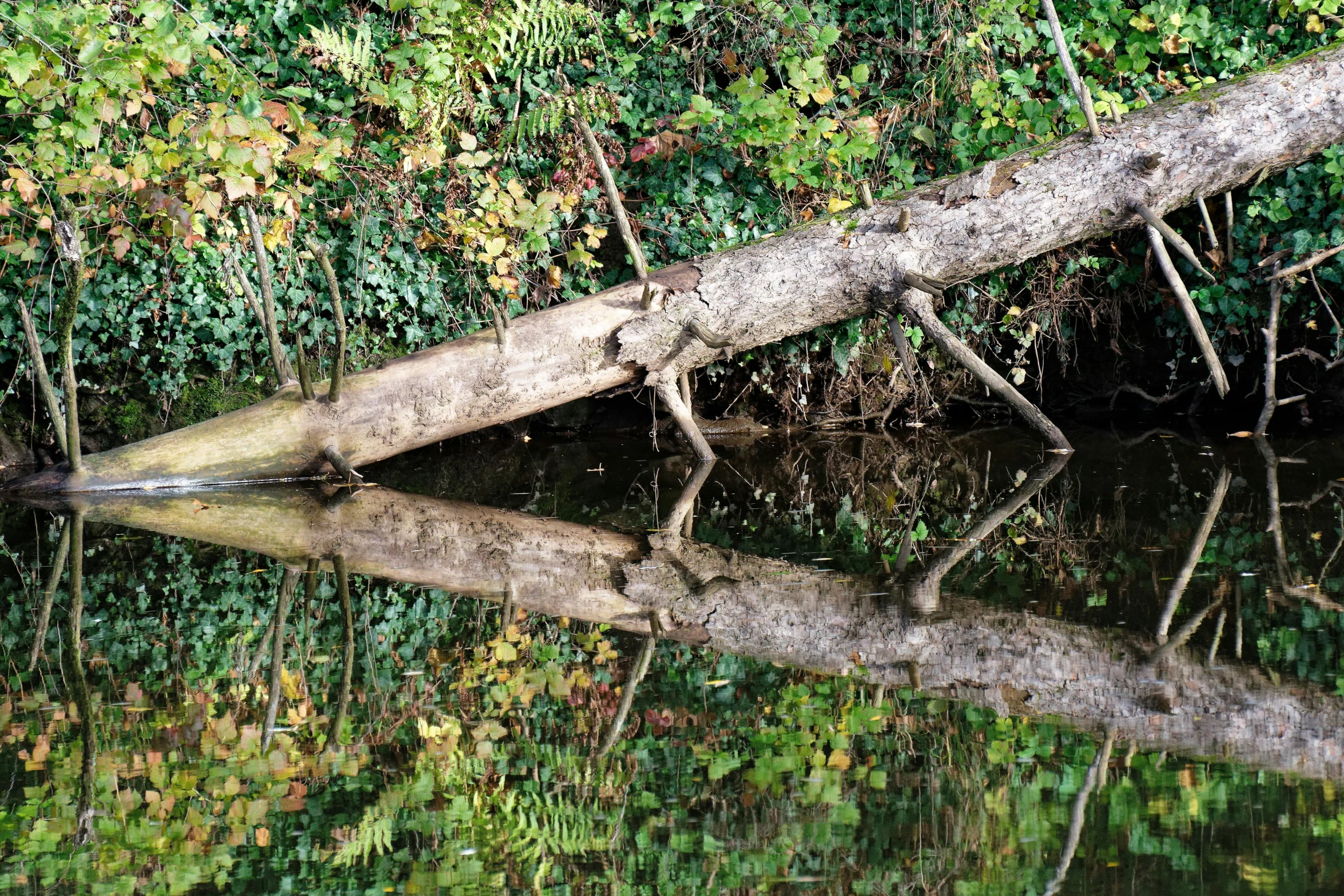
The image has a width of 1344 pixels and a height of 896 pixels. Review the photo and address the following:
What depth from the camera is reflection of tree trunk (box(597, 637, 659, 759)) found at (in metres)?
2.73

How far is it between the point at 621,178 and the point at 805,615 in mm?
5087

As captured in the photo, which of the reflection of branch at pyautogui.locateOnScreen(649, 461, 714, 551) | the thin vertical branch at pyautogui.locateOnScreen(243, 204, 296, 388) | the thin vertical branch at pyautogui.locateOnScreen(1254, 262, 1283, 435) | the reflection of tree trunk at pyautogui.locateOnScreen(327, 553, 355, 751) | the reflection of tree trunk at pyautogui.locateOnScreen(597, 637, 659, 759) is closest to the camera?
the reflection of tree trunk at pyautogui.locateOnScreen(597, 637, 659, 759)

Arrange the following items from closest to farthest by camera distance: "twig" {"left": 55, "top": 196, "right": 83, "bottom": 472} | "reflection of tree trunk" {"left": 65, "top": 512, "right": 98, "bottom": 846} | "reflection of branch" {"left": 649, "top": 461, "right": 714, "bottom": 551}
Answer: "reflection of tree trunk" {"left": 65, "top": 512, "right": 98, "bottom": 846}, "reflection of branch" {"left": 649, "top": 461, "right": 714, "bottom": 551}, "twig" {"left": 55, "top": 196, "right": 83, "bottom": 472}

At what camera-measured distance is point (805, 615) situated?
376cm

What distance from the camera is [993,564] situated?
14.5ft

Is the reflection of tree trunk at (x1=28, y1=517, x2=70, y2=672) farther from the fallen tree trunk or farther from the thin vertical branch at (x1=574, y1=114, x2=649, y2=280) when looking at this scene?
the thin vertical branch at (x1=574, y1=114, x2=649, y2=280)

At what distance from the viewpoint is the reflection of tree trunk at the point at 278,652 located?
291cm

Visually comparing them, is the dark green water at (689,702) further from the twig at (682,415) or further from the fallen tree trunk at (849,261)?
the twig at (682,415)

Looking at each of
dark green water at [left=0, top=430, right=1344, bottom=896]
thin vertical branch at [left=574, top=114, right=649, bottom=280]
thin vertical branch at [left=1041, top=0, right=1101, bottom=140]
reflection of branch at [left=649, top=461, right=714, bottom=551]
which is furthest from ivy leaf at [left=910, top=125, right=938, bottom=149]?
dark green water at [left=0, top=430, right=1344, bottom=896]

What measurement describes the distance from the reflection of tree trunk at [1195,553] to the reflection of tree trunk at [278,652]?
2504 millimetres

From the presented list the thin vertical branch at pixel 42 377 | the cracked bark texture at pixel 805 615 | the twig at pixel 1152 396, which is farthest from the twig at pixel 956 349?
the thin vertical branch at pixel 42 377

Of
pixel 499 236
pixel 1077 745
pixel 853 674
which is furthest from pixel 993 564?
pixel 499 236

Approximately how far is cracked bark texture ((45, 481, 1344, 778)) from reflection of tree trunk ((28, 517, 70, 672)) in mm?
318

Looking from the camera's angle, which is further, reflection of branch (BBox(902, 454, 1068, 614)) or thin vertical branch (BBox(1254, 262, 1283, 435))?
thin vertical branch (BBox(1254, 262, 1283, 435))
